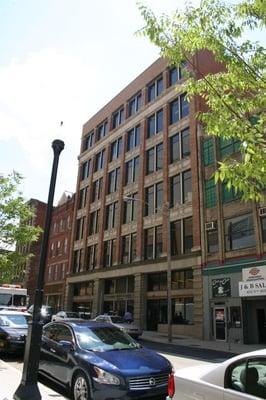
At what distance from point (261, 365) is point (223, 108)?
4766mm

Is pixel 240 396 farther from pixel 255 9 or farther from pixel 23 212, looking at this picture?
pixel 23 212

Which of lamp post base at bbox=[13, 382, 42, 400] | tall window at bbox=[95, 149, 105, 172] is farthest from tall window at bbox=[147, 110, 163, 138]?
lamp post base at bbox=[13, 382, 42, 400]

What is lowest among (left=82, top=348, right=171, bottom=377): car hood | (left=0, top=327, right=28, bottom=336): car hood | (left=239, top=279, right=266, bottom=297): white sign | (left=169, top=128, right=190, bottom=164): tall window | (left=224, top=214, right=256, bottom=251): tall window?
(left=82, top=348, right=171, bottom=377): car hood

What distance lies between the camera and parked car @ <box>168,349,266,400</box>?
4207mm

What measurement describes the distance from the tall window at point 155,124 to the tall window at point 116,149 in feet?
17.8

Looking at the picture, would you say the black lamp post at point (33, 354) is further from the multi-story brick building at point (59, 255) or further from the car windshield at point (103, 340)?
the multi-story brick building at point (59, 255)

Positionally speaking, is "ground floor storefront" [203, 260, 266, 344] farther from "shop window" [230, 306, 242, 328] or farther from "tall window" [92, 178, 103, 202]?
"tall window" [92, 178, 103, 202]

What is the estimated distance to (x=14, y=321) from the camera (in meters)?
15.5

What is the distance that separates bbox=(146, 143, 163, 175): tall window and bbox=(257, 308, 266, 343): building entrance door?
1585cm

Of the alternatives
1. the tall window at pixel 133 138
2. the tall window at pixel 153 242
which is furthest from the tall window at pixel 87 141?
the tall window at pixel 153 242

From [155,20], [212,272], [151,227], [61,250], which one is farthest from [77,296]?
[155,20]

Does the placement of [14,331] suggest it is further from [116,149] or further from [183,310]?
[116,149]

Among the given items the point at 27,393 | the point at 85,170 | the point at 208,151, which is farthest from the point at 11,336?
the point at 85,170

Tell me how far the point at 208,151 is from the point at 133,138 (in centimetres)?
1335
